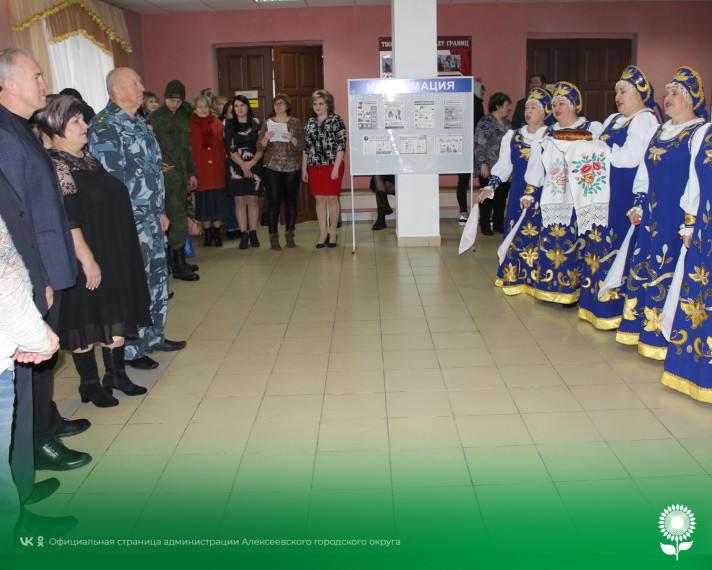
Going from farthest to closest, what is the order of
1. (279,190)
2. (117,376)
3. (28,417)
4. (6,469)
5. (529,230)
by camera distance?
(279,190) < (529,230) < (117,376) < (28,417) < (6,469)

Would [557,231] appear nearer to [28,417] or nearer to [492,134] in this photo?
[492,134]

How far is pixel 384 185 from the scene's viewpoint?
8.40 m

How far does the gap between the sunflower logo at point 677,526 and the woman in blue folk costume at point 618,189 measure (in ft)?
6.63

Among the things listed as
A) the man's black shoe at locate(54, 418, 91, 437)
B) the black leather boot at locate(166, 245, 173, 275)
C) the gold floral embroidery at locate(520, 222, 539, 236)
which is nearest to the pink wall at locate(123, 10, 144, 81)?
the black leather boot at locate(166, 245, 173, 275)

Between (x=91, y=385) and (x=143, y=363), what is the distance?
20.0 inches

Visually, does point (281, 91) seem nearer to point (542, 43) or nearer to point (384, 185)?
point (384, 185)

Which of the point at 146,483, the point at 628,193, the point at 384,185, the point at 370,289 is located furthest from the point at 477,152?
the point at 146,483

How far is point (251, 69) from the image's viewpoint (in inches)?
399

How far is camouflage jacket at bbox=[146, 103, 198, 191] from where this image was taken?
5988mm

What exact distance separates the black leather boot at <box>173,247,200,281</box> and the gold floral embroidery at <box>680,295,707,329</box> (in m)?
4.13

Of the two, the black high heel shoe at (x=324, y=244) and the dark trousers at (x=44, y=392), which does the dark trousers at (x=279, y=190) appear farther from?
the dark trousers at (x=44, y=392)

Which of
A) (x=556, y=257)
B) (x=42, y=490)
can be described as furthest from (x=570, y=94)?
(x=42, y=490)

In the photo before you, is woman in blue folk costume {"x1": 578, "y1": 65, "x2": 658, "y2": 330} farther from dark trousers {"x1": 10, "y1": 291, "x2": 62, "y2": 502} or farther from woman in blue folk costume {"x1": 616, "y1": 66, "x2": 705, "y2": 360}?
dark trousers {"x1": 10, "y1": 291, "x2": 62, "y2": 502}

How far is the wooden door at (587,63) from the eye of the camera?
10.2 meters
